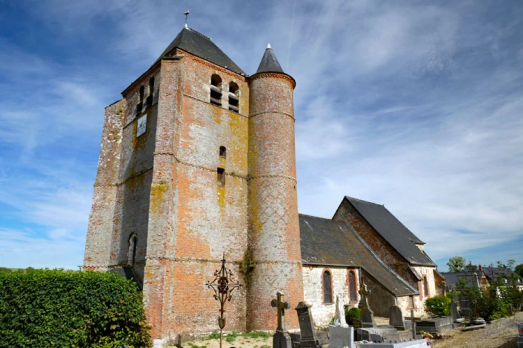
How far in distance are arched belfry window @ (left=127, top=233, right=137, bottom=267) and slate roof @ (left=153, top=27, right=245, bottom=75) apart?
8.22 m

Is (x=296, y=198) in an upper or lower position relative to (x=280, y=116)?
lower

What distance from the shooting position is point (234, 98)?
17.8 meters

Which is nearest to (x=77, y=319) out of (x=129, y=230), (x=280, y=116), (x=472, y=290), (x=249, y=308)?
(x=129, y=230)

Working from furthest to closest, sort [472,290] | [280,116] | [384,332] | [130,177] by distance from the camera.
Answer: [472,290] < [280,116] < [130,177] < [384,332]

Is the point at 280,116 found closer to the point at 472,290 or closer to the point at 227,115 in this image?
the point at 227,115

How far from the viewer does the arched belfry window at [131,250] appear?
14.6m

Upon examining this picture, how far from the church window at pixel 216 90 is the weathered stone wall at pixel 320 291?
9.15m

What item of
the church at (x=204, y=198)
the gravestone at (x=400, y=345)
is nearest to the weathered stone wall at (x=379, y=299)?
the church at (x=204, y=198)

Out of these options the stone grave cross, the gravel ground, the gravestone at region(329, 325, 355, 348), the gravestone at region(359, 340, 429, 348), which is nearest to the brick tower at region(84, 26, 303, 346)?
the gravel ground

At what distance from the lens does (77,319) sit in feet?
33.8

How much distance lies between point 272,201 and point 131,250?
20.6ft

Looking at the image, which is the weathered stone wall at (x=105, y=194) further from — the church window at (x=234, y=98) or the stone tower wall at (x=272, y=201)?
the stone tower wall at (x=272, y=201)

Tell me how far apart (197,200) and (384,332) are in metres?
8.77

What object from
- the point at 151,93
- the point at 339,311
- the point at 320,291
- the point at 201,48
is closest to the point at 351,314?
the point at 339,311
